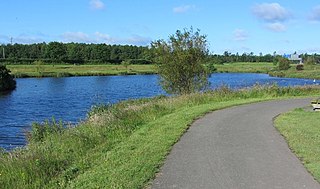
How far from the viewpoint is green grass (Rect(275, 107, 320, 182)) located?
9102 millimetres

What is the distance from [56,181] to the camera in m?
7.98

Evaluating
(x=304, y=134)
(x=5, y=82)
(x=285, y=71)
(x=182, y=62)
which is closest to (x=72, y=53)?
(x=285, y=71)

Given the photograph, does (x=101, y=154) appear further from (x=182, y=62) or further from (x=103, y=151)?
(x=182, y=62)

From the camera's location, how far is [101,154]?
1017 cm

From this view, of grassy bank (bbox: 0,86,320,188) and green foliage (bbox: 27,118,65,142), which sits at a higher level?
grassy bank (bbox: 0,86,320,188)

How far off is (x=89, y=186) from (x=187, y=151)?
3.64m

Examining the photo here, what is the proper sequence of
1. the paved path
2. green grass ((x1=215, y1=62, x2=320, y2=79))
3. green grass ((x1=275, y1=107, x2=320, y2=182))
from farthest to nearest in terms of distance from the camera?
green grass ((x1=215, y1=62, x2=320, y2=79)) < green grass ((x1=275, y1=107, x2=320, y2=182)) < the paved path

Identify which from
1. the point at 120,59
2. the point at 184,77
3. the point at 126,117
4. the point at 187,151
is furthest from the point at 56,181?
the point at 120,59

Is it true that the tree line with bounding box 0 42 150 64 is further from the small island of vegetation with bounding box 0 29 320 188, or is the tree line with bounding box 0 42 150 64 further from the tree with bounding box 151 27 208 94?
the small island of vegetation with bounding box 0 29 320 188

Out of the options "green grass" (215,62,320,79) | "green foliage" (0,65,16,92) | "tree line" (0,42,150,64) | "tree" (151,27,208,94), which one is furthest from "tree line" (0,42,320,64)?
"tree" (151,27,208,94)

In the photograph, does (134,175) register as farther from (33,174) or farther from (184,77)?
(184,77)

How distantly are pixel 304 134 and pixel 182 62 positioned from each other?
17017 millimetres

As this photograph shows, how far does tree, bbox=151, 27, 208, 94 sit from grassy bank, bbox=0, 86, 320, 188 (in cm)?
1097

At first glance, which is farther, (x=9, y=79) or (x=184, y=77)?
(x=9, y=79)
